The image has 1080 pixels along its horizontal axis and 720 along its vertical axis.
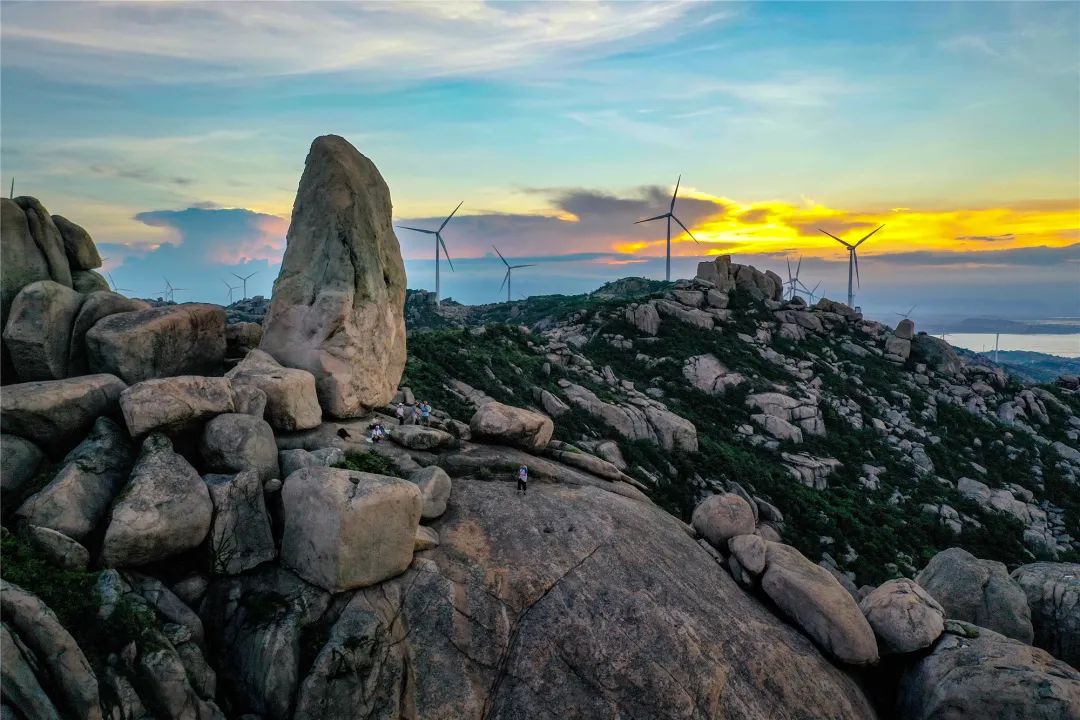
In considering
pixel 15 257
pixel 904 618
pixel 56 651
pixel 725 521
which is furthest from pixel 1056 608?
pixel 15 257

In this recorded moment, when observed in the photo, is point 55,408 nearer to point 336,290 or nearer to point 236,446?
point 236,446

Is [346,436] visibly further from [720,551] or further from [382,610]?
[720,551]

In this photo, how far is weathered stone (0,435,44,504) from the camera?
15820 mm

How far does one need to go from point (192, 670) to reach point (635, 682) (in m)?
11.4

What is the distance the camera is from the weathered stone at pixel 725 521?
84.3 feet

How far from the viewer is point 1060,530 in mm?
58406

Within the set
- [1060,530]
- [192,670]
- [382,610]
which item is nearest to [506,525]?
[382,610]

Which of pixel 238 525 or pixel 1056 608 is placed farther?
pixel 1056 608

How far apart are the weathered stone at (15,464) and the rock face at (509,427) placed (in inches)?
588

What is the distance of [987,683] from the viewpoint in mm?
18734

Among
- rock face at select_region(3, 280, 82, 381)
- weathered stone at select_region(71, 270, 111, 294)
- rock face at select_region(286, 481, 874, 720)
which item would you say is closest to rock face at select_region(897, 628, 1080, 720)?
rock face at select_region(286, 481, 874, 720)

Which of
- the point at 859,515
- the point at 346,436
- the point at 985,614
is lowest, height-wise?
the point at 859,515

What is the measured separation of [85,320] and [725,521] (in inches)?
988

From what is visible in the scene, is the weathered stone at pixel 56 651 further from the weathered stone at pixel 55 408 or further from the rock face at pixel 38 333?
the rock face at pixel 38 333
